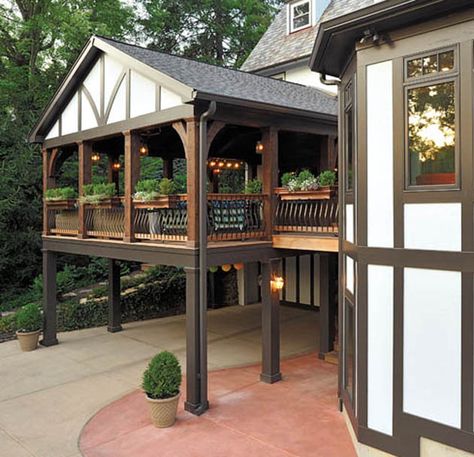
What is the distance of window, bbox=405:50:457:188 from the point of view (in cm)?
529

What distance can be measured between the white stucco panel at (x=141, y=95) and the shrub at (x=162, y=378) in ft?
15.5

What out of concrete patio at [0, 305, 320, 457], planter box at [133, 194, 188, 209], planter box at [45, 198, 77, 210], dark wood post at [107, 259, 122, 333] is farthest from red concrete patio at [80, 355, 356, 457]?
planter box at [45, 198, 77, 210]

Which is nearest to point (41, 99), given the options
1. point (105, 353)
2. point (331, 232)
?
point (105, 353)

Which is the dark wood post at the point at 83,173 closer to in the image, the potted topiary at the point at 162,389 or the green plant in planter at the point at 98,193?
the green plant in planter at the point at 98,193

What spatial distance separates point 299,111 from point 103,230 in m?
5.09

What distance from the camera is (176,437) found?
704 cm

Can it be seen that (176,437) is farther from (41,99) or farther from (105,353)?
(41,99)

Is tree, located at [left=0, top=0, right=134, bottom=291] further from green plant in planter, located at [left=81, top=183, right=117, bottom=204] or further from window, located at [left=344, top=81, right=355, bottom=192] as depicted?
window, located at [left=344, top=81, right=355, bottom=192]

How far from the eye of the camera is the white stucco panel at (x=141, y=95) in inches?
356

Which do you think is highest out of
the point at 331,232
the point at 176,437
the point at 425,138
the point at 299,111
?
the point at 299,111

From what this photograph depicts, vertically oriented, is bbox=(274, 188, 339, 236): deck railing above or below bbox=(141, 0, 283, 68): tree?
below

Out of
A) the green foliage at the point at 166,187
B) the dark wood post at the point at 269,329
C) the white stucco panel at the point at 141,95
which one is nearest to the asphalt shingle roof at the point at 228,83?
the white stucco panel at the point at 141,95

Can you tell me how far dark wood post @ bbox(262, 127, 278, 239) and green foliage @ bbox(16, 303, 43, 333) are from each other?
665 centimetres

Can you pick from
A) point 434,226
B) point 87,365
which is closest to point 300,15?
point 434,226
